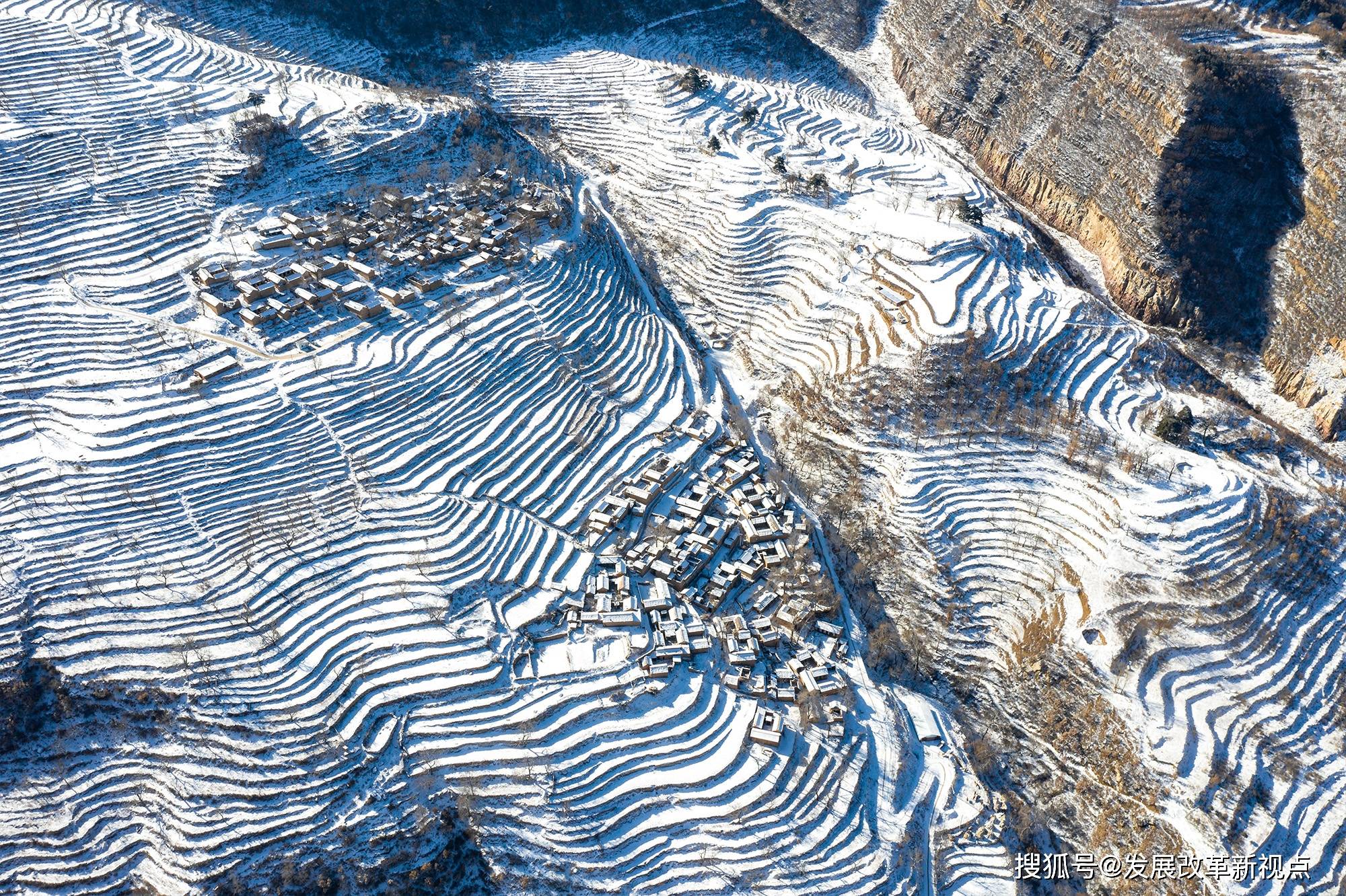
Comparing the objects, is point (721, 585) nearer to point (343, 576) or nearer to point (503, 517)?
point (503, 517)

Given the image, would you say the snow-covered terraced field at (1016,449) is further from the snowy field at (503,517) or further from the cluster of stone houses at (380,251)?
the cluster of stone houses at (380,251)

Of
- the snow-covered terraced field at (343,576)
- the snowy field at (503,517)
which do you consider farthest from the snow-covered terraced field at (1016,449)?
the snow-covered terraced field at (343,576)

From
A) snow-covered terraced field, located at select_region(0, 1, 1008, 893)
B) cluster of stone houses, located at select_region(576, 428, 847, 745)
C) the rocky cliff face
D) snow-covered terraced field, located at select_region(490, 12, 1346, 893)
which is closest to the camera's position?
snow-covered terraced field, located at select_region(0, 1, 1008, 893)

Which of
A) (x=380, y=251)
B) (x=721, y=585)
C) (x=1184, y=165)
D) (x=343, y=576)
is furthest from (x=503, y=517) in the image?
(x=1184, y=165)

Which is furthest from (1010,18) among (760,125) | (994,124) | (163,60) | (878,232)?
(163,60)

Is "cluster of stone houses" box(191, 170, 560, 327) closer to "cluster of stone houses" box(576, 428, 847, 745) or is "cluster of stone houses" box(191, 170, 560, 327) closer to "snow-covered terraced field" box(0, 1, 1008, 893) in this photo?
"snow-covered terraced field" box(0, 1, 1008, 893)

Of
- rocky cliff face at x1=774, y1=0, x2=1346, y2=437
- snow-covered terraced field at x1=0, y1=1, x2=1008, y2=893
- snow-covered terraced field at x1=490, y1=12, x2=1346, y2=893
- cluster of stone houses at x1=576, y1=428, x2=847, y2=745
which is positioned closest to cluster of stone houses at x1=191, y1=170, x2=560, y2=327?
snow-covered terraced field at x1=0, y1=1, x2=1008, y2=893
